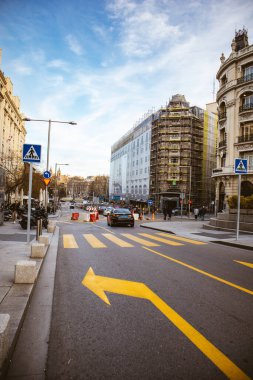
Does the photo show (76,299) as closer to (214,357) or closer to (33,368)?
(33,368)

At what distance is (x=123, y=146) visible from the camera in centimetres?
9756

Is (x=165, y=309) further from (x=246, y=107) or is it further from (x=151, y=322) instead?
(x=246, y=107)

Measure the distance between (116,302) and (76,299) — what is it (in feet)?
2.31

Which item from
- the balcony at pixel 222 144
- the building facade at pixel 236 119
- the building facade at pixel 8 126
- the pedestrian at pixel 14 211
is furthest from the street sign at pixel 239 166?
the building facade at pixel 8 126

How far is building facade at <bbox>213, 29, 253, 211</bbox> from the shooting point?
3541cm

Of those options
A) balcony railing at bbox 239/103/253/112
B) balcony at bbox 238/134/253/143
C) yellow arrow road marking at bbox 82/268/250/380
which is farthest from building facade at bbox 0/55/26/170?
yellow arrow road marking at bbox 82/268/250/380

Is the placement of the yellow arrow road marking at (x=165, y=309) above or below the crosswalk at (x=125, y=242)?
above

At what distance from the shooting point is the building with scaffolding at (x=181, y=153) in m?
65.0

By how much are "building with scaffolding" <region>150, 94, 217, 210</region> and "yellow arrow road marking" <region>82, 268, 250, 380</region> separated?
58.3 metres

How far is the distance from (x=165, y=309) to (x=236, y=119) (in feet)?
Result: 123

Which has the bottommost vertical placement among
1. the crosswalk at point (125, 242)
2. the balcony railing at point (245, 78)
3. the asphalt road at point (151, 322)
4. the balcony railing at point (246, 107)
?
the crosswalk at point (125, 242)

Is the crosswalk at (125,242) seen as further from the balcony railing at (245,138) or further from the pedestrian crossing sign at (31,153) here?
the balcony railing at (245,138)

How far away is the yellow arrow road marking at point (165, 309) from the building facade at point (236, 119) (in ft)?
108

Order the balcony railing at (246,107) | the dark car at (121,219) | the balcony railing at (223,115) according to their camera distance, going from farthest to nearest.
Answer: the balcony railing at (223,115) → the balcony railing at (246,107) → the dark car at (121,219)
